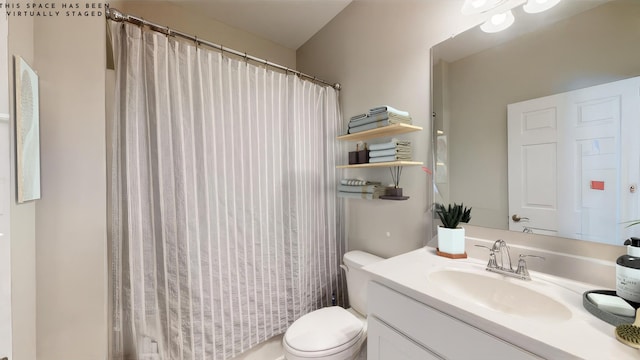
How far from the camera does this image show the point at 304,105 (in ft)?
5.60

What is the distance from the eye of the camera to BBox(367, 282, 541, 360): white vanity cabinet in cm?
60

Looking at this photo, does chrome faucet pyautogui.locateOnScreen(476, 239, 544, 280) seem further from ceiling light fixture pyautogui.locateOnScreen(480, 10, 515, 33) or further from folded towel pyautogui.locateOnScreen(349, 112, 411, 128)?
ceiling light fixture pyautogui.locateOnScreen(480, 10, 515, 33)

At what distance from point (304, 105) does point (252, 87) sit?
1.34 ft

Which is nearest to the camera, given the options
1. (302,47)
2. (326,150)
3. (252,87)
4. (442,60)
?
(442,60)

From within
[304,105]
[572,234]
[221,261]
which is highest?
[304,105]

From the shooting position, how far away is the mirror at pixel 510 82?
0.78 meters

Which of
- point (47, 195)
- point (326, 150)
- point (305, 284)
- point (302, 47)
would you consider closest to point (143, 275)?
point (47, 195)

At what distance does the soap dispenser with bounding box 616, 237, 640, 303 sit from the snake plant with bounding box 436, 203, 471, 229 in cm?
50

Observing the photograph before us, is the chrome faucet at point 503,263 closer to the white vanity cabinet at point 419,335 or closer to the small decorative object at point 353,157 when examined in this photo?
the white vanity cabinet at point 419,335

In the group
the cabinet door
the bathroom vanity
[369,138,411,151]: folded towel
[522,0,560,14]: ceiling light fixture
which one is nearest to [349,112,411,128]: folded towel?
[369,138,411,151]: folded towel

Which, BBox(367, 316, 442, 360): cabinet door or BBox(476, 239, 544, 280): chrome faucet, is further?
BBox(476, 239, 544, 280): chrome faucet

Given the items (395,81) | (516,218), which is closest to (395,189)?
(516,218)

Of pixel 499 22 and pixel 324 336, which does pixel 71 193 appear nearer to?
pixel 324 336

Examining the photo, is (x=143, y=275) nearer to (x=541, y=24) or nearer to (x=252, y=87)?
(x=252, y=87)
